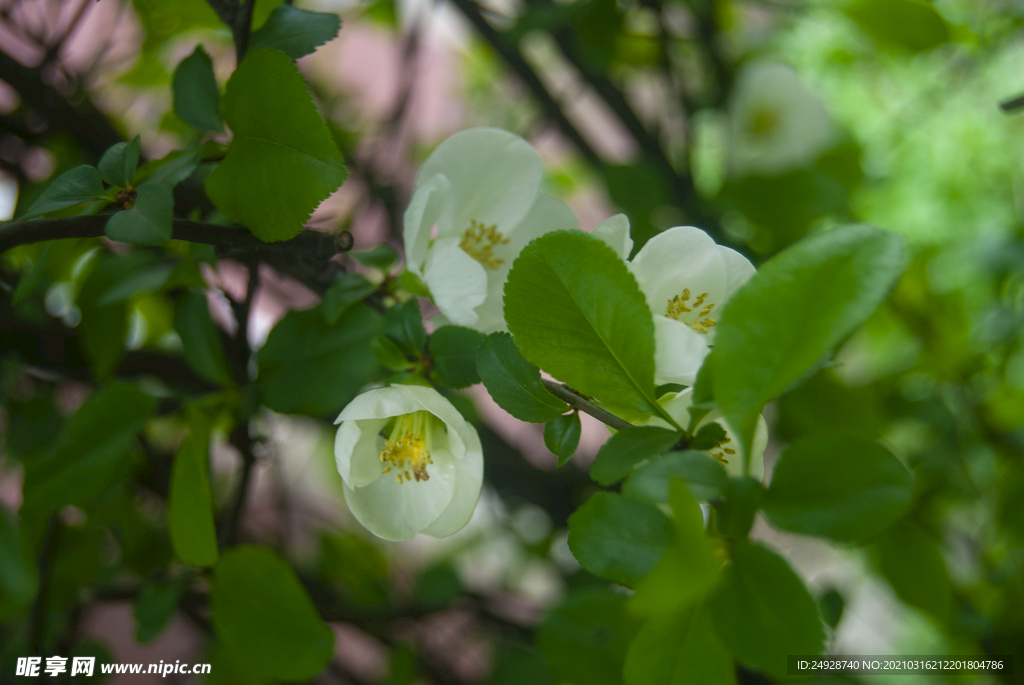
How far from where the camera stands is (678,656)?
168 millimetres

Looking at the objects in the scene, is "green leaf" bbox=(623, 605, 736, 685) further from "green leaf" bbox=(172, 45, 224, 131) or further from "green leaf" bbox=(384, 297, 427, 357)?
"green leaf" bbox=(172, 45, 224, 131)

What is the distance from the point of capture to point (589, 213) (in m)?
1.14

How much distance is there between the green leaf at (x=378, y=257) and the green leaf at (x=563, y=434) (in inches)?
3.5

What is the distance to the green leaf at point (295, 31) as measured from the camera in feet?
0.67

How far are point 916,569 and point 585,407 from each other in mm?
353

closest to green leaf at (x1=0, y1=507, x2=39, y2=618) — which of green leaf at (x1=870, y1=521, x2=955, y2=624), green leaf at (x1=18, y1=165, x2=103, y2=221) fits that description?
green leaf at (x1=18, y1=165, x2=103, y2=221)

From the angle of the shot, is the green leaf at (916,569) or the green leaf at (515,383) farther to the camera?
the green leaf at (916,569)

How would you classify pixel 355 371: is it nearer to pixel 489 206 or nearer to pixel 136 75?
pixel 489 206

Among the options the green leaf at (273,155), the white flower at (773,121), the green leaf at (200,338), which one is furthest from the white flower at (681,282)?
the white flower at (773,121)

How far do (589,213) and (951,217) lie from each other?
647 mm

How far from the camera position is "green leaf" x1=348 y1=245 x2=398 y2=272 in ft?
0.69

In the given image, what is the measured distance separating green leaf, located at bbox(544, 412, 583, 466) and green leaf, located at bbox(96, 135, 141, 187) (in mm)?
157

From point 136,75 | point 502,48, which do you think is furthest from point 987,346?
point 136,75

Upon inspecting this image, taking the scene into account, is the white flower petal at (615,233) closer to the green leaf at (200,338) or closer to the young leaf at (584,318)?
the young leaf at (584,318)
